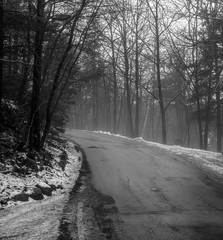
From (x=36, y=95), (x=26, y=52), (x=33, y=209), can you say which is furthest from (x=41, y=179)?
(x=26, y=52)

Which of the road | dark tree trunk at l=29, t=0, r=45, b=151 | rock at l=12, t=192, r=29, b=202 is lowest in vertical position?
the road

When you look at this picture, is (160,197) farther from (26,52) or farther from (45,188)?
(26,52)

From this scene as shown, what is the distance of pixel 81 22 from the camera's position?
15258 mm

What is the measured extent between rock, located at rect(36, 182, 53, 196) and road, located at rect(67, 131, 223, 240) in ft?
5.15

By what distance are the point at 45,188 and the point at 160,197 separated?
3169 mm

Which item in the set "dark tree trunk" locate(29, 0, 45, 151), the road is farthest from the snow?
"dark tree trunk" locate(29, 0, 45, 151)

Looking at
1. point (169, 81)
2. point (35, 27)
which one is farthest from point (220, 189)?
point (169, 81)

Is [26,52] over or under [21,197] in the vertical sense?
over

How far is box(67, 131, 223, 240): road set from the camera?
18.4 feet

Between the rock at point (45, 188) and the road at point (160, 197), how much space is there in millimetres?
1570

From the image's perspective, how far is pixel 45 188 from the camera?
8031 millimetres

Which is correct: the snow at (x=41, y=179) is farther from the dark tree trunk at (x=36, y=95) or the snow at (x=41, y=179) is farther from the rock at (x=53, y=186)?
the dark tree trunk at (x=36, y=95)

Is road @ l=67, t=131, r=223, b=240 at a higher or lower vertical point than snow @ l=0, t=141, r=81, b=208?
lower

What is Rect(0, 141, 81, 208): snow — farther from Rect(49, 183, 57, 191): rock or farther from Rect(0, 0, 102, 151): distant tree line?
Rect(0, 0, 102, 151): distant tree line
